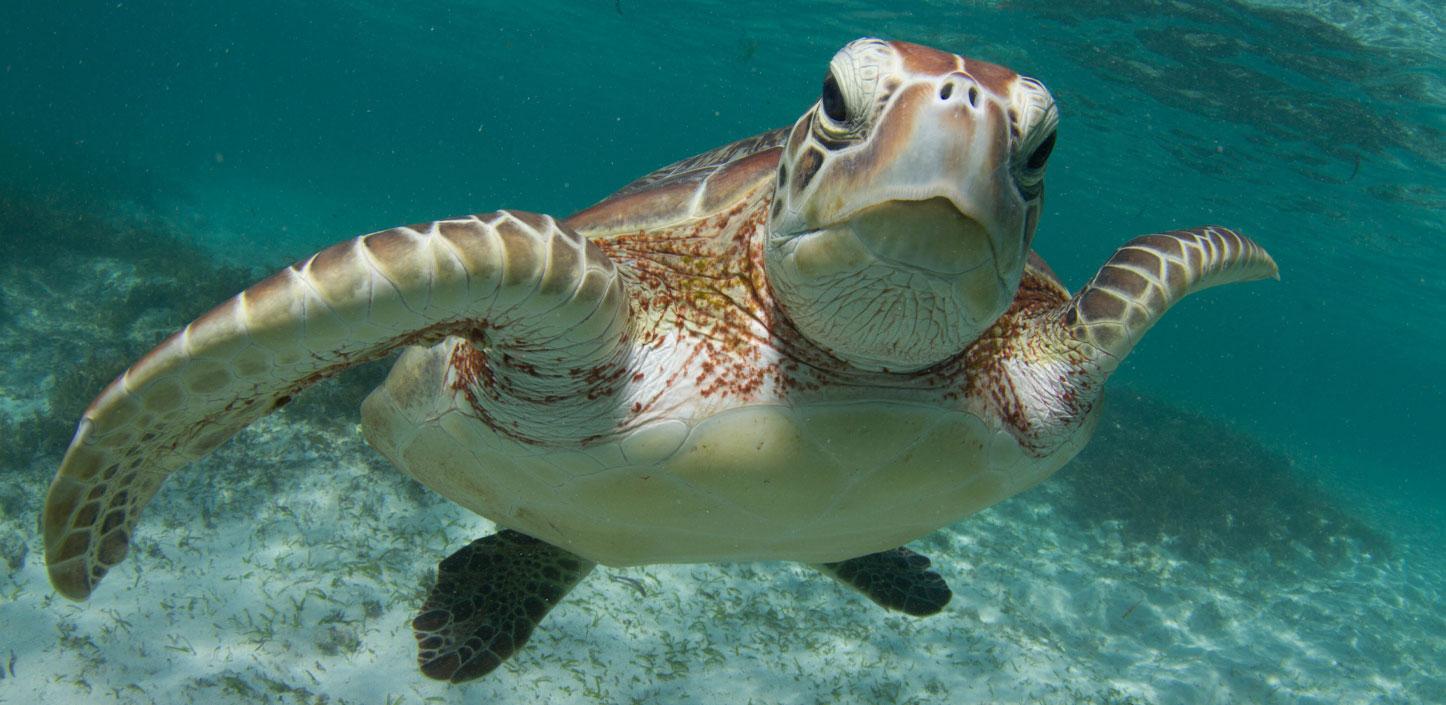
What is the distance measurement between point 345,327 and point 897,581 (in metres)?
3.45

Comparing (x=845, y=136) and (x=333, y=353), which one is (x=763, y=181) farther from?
(x=333, y=353)

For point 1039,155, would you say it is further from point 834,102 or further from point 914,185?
point 834,102

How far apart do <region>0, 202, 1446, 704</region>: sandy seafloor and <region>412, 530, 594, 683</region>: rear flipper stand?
2.21 feet

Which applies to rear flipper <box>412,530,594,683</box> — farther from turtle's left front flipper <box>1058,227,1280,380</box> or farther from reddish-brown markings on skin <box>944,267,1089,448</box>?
turtle's left front flipper <box>1058,227,1280,380</box>

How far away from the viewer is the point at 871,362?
2.26 meters

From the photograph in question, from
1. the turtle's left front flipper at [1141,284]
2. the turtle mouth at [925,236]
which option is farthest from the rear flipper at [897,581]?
the turtle mouth at [925,236]

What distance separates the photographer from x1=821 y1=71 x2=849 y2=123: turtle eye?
1652 mm

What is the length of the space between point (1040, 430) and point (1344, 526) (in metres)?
13.7

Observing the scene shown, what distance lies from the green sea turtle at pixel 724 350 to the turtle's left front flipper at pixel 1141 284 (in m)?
0.01

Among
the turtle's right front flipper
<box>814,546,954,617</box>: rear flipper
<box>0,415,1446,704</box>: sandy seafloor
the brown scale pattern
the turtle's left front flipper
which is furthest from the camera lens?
<box>814,546,954,617</box>: rear flipper

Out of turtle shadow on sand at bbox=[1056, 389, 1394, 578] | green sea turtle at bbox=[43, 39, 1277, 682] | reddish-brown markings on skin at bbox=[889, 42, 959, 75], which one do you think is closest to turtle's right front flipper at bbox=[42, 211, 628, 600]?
green sea turtle at bbox=[43, 39, 1277, 682]

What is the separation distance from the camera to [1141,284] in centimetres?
278

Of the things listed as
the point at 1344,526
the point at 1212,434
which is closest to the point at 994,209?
the point at 1344,526

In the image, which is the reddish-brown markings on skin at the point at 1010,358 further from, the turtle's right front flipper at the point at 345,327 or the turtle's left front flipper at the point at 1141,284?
the turtle's right front flipper at the point at 345,327
